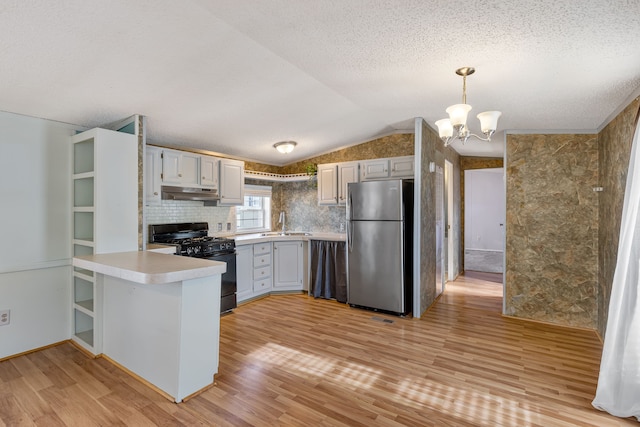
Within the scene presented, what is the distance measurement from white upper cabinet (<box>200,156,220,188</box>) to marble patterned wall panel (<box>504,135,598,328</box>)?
3.62 meters

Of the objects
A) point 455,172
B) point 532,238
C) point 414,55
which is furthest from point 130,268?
point 455,172

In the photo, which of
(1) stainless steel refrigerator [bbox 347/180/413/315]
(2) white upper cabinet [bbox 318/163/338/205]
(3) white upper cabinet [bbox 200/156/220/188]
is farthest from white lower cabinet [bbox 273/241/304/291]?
(3) white upper cabinet [bbox 200/156/220/188]

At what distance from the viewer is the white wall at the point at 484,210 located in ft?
22.4

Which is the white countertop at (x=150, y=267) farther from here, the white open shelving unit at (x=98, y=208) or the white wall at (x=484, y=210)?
the white wall at (x=484, y=210)

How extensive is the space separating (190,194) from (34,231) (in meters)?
1.47

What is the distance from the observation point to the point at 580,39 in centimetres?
176

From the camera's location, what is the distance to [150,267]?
2023 millimetres

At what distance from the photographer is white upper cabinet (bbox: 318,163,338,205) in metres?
4.64

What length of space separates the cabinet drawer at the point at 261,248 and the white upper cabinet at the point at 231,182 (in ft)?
2.18

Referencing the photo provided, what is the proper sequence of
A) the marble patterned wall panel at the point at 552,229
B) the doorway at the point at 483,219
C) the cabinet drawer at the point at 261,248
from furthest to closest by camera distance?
the doorway at the point at 483,219 < the cabinet drawer at the point at 261,248 < the marble patterned wall panel at the point at 552,229

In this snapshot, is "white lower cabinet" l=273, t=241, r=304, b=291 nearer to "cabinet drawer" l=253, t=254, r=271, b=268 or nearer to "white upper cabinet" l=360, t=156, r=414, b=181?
"cabinet drawer" l=253, t=254, r=271, b=268

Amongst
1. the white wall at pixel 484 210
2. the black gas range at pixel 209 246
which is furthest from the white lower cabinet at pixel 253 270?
the white wall at pixel 484 210

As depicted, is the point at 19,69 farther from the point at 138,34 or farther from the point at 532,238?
the point at 532,238

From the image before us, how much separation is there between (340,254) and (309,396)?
2288mm
